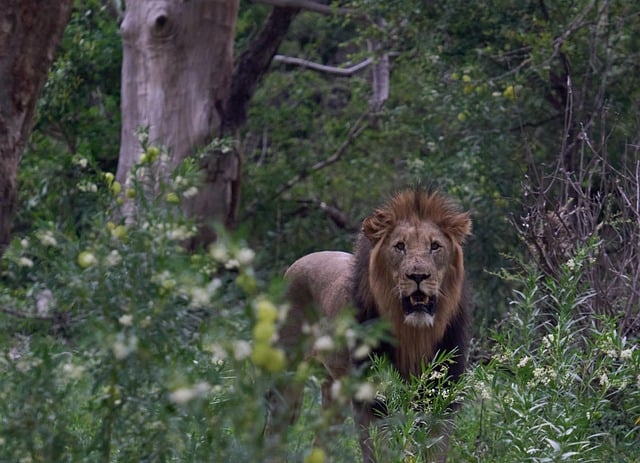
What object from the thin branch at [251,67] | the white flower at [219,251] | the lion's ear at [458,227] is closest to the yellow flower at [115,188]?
the white flower at [219,251]

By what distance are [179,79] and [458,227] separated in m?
4.53

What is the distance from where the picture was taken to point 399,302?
5.43m

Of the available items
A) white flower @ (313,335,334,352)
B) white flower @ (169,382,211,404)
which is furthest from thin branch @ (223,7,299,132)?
white flower @ (313,335,334,352)

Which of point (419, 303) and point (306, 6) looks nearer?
point (419, 303)

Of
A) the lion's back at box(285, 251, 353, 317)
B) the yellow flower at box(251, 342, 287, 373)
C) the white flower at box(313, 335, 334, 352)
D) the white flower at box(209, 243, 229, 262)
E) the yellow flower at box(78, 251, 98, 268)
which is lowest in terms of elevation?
the lion's back at box(285, 251, 353, 317)

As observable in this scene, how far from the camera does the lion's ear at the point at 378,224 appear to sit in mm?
5551

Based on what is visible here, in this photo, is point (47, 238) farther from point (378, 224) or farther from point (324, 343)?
point (378, 224)

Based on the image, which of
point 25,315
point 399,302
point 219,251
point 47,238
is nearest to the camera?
point 219,251

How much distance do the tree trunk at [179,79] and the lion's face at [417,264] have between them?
412cm

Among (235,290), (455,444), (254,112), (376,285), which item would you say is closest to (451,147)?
(254,112)

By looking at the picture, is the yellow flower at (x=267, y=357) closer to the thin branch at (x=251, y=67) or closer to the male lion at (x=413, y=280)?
the male lion at (x=413, y=280)

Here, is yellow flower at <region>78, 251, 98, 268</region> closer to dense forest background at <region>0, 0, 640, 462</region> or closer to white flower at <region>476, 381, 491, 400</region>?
dense forest background at <region>0, 0, 640, 462</region>

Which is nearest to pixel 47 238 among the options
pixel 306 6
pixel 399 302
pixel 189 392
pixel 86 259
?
pixel 86 259

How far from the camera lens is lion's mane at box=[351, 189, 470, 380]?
5.48 metres
